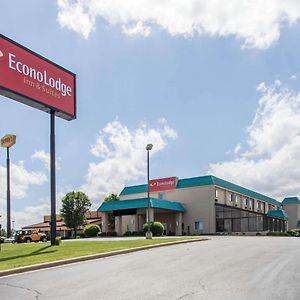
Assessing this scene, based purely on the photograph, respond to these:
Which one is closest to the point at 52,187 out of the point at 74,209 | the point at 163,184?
the point at 163,184

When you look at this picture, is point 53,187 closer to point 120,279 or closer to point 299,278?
point 120,279

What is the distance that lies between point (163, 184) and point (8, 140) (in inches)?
939

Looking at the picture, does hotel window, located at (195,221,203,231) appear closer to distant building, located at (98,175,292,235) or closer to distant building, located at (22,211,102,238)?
distant building, located at (98,175,292,235)

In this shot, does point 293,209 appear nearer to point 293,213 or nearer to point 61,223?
point 293,213

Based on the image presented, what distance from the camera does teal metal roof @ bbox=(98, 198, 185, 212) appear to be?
60.8 m

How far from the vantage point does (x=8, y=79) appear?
2477 cm

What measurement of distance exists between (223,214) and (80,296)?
194 ft

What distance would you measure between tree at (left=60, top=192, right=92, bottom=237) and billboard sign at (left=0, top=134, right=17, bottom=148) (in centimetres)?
1538

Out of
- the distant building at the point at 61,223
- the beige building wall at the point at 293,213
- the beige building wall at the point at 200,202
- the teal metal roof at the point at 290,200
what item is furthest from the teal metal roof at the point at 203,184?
the teal metal roof at the point at 290,200

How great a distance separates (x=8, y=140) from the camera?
62.9m

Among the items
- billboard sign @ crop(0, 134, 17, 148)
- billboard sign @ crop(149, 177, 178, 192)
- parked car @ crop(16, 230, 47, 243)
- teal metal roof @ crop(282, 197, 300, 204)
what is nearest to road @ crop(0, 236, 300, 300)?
parked car @ crop(16, 230, 47, 243)

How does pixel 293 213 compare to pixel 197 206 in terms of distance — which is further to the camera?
pixel 293 213

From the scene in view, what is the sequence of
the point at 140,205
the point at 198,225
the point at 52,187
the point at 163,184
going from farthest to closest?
the point at 163,184 → the point at 198,225 → the point at 140,205 → the point at 52,187

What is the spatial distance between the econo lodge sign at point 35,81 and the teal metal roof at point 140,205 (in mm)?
32538
